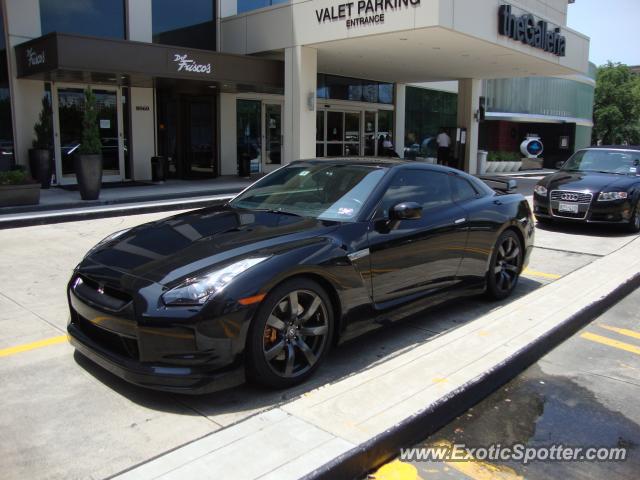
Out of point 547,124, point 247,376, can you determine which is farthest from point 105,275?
point 547,124

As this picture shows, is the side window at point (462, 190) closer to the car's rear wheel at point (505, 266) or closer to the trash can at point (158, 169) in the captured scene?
the car's rear wheel at point (505, 266)

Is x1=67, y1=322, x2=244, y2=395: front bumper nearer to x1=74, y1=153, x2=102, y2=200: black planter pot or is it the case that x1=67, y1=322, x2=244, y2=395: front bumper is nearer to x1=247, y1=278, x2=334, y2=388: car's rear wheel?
x1=247, y1=278, x2=334, y2=388: car's rear wheel

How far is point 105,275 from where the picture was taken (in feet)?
12.4

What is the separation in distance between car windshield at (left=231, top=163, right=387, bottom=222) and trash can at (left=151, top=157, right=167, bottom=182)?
37.4 ft

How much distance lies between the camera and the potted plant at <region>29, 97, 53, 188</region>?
13875mm

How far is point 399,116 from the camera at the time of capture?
24906mm

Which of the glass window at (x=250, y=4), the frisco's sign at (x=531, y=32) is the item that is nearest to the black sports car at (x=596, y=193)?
the frisco's sign at (x=531, y=32)

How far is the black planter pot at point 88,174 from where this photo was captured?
11914mm

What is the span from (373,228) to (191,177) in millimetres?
14479

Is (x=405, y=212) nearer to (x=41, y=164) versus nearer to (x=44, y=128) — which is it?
(x=41, y=164)

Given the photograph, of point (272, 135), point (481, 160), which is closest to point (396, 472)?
point (272, 135)

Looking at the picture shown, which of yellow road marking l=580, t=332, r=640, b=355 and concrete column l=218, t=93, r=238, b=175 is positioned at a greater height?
concrete column l=218, t=93, r=238, b=175

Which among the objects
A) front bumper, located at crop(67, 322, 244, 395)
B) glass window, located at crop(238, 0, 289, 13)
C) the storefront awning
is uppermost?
glass window, located at crop(238, 0, 289, 13)

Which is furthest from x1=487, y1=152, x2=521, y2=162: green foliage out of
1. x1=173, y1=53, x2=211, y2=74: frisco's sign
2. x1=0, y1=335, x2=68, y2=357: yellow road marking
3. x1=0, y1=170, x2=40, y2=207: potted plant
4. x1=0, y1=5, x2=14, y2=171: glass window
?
x1=0, y1=335, x2=68, y2=357: yellow road marking
